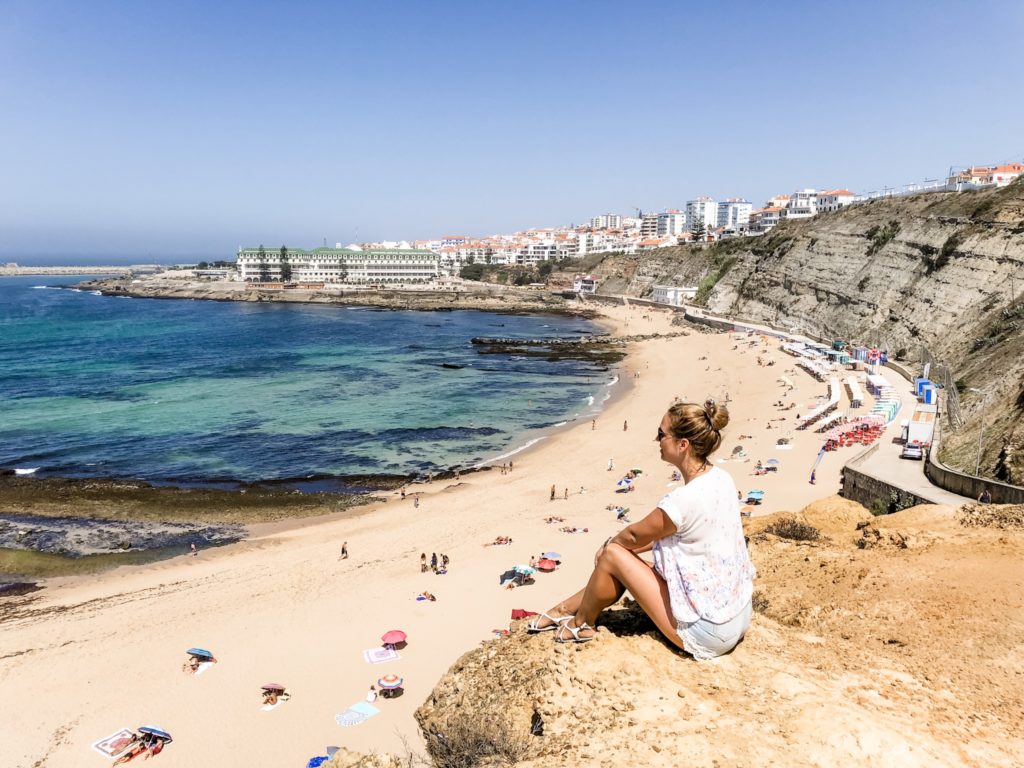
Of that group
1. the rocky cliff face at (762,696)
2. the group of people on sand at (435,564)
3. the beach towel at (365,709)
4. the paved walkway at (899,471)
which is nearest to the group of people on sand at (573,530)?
the group of people on sand at (435,564)

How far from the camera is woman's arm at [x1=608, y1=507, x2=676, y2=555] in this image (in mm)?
3967

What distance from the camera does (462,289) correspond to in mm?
118750

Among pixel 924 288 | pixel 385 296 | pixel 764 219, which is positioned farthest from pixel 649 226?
pixel 924 288

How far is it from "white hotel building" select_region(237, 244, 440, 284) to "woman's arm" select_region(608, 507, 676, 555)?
126m

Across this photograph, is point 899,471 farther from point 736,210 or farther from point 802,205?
point 736,210

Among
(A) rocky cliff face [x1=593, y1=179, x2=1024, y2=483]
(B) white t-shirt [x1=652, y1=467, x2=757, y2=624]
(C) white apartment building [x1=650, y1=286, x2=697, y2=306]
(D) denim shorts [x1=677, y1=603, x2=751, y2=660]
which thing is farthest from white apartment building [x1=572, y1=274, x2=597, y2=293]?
(B) white t-shirt [x1=652, y1=467, x2=757, y2=624]

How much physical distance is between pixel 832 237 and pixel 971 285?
22953 mm

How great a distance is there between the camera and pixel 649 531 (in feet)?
13.2

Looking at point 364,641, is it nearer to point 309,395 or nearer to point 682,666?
point 682,666

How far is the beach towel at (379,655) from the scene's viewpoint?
13027mm

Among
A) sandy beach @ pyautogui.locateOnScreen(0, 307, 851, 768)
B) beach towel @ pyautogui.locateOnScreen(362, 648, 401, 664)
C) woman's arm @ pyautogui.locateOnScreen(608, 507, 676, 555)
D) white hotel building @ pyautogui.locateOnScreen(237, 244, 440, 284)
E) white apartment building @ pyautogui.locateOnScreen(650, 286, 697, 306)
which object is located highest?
white hotel building @ pyautogui.locateOnScreen(237, 244, 440, 284)

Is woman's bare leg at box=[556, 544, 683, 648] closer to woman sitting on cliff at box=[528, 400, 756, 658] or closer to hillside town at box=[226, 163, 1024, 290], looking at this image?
woman sitting on cliff at box=[528, 400, 756, 658]

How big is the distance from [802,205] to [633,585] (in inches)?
4572

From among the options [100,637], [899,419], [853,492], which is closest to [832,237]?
[899,419]
